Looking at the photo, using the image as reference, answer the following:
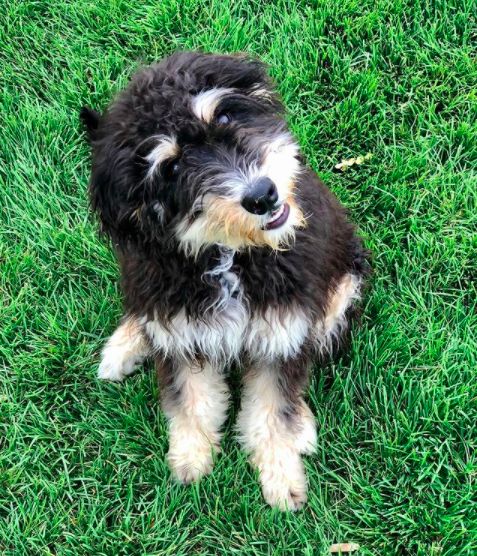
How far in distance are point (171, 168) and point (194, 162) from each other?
0.29 ft

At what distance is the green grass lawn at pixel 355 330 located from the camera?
9.57 ft

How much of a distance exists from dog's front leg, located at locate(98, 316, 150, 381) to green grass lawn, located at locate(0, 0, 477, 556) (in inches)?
2.6

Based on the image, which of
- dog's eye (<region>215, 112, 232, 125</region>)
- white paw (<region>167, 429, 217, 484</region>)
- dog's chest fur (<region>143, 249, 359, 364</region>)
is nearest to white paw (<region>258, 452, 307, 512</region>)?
white paw (<region>167, 429, 217, 484</region>)

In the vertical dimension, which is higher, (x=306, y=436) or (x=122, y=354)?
(x=122, y=354)

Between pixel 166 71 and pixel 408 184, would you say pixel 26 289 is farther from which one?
pixel 408 184

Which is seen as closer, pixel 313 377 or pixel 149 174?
pixel 149 174

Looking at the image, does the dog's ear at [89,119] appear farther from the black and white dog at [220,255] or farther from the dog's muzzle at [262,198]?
the dog's muzzle at [262,198]

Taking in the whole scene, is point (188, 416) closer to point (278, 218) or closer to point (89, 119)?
point (278, 218)

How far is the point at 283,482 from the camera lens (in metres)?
2.95

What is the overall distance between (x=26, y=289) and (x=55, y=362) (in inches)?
18.0

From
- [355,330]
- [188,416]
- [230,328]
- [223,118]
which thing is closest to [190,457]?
[188,416]

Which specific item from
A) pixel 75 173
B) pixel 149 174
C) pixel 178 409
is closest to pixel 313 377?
pixel 178 409

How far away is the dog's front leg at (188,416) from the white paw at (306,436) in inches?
14.7

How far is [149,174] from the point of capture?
2293mm
